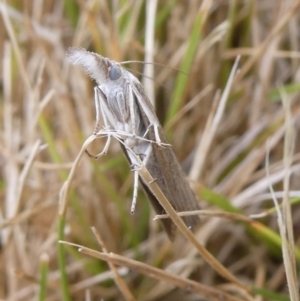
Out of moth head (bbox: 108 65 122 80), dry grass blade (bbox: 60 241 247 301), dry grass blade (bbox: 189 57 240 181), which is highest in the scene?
moth head (bbox: 108 65 122 80)

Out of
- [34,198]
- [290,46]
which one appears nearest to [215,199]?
[34,198]

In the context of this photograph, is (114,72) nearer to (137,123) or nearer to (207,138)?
(137,123)

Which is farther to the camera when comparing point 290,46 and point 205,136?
point 290,46

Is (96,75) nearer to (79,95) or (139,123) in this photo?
(139,123)

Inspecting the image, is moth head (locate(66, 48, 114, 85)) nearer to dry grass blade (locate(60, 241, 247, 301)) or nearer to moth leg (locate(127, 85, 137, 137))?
moth leg (locate(127, 85, 137, 137))

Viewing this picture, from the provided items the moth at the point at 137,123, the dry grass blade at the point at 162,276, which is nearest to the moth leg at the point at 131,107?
the moth at the point at 137,123

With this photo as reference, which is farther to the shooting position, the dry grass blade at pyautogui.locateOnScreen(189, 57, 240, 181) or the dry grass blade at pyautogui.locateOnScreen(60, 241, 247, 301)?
the dry grass blade at pyautogui.locateOnScreen(189, 57, 240, 181)

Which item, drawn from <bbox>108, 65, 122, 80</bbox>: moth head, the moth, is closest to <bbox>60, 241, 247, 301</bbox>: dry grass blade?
the moth

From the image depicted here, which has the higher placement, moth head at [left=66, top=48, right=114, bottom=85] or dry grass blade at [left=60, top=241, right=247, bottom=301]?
moth head at [left=66, top=48, right=114, bottom=85]
